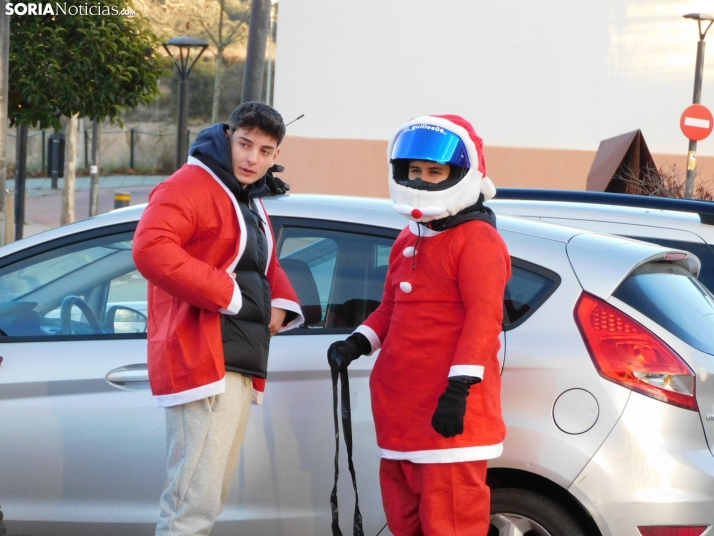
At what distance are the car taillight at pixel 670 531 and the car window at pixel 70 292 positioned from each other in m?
1.93

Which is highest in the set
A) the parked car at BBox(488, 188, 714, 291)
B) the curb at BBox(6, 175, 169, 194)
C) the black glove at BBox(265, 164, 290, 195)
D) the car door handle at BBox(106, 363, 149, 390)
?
the black glove at BBox(265, 164, 290, 195)

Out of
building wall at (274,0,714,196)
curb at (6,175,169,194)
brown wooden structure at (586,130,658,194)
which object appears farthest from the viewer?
curb at (6,175,169,194)

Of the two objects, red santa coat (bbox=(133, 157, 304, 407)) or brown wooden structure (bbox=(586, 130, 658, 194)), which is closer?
red santa coat (bbox=(133, 157, 304, 407))

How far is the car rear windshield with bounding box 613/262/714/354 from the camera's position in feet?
9.94

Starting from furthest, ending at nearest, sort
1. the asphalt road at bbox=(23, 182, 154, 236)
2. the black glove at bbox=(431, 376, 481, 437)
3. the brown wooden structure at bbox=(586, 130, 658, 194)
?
the asphalt road at bbox=(23, 182, 154, 236) < the brown wooden structure at bbox=(586, 130, 658, 194) < the black glove at bbox=(431, 376, 481, 437)

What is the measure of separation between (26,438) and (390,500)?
1.42 m

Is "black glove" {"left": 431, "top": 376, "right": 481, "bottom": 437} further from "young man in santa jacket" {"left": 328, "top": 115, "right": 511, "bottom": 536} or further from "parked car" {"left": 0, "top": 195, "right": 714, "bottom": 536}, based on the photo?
"parked car" {"left": 0, "top": 195, "right": 714, "bottom": 536}

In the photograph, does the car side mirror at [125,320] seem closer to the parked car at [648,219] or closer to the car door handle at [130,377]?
the car door handle at [130,377]

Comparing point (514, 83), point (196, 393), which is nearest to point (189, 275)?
point (196, 393)

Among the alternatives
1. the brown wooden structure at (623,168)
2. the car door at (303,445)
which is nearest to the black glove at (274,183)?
the car door at (303,445)

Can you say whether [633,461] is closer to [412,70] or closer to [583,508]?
[583,508]

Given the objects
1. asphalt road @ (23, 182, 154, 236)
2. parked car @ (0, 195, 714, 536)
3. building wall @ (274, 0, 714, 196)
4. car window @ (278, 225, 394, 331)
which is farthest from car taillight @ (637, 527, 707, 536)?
building wall @ (274, 0, 714, 196)

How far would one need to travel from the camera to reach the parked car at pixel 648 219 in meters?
4.38

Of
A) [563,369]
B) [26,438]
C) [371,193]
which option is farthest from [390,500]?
[371,193]
